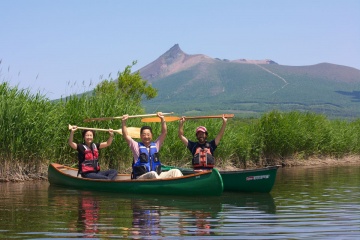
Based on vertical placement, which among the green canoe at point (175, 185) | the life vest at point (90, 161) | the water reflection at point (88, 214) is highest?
the life vest at point (90, 161)

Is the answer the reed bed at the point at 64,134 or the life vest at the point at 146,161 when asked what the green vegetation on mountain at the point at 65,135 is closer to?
the reed bed at the point at 64,134

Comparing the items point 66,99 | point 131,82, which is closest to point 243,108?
point 131,82

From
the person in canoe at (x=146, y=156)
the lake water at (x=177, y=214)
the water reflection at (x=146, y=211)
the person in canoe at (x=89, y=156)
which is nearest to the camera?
the lake water at (x=177, y=214)

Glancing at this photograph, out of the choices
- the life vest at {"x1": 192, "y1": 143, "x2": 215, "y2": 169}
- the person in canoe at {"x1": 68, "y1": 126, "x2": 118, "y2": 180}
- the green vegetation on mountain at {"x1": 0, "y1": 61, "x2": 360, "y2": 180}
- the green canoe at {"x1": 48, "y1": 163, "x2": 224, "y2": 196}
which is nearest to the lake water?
the green canoe at {"x1": 48, "y1": 163, "x2": 224, "y2": 196}

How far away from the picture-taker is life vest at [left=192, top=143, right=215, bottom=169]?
13.1 metres

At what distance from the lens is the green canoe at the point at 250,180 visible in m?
13.1

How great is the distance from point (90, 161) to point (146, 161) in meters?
1.86

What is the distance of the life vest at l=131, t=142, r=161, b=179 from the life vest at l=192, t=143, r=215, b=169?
2.56 ft

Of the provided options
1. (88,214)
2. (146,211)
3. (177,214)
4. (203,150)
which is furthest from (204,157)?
(88,214)

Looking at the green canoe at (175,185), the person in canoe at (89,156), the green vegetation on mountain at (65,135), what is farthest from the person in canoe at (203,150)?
the green vegetation on mountain at (65,135)

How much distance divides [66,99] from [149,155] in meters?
4.93

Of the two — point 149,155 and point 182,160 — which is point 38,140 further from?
point 182,160

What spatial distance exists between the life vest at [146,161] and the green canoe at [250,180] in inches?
57.1

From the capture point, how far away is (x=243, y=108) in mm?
198000
